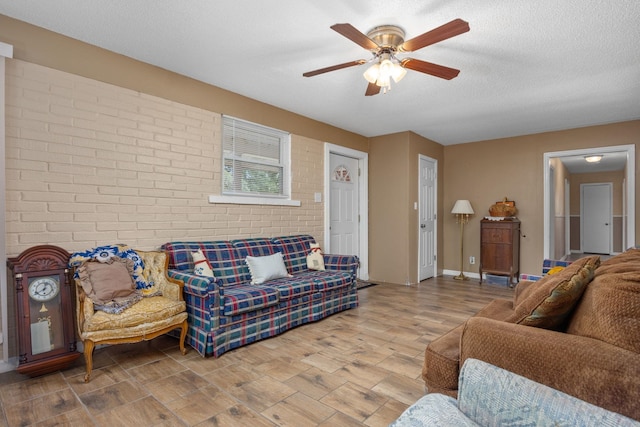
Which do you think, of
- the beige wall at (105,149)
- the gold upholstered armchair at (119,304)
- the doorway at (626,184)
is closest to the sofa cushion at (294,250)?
the beige wall at (105,149)

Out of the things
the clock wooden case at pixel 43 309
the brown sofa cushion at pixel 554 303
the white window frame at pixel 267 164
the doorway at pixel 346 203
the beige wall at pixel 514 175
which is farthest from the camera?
the doorway at pixel 346 203

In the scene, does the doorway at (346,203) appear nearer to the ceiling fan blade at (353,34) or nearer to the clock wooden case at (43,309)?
the ceiling fan blade at (353,34)

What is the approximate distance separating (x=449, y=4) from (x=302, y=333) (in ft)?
9.39

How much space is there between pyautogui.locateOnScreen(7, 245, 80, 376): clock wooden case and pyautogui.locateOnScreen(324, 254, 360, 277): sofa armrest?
255 cm

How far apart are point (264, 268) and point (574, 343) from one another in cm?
265

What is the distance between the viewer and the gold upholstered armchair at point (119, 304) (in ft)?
7.15

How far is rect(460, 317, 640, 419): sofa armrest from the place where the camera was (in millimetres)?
949

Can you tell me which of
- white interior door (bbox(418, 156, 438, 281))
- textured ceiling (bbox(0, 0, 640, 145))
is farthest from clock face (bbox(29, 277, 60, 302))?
white interior door (bbox(418, 156, 438, 281))

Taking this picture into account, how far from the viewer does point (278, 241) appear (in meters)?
3.88

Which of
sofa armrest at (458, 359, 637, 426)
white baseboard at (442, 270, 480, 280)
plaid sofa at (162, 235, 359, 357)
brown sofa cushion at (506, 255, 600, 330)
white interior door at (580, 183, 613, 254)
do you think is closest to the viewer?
sofa armrest at (458, 359, 637, 426)

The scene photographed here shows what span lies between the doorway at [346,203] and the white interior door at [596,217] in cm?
748

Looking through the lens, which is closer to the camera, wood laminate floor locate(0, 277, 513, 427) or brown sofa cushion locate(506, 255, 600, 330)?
brown sofa cushion locate(506, 255, 600, 330)

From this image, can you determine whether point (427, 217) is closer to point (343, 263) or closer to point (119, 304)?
point (343, 263)

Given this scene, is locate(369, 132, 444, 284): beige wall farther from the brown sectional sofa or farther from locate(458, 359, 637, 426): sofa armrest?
locate(458, 359, 637, 426): sofa armrest
